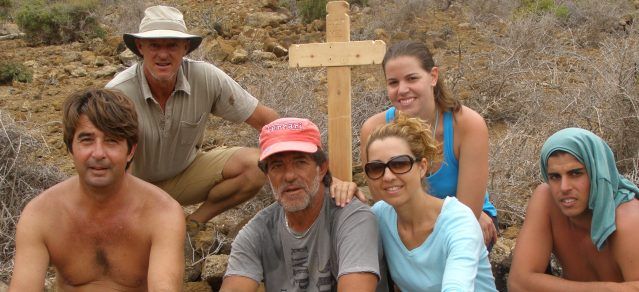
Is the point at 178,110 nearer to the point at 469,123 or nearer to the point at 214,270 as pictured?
the point at 214,270

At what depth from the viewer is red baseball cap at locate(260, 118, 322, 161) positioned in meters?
3.29

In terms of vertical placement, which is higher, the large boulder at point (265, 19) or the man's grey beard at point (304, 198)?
the large boulder at point (265, 19)

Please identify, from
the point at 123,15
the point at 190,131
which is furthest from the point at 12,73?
the point at 190,131

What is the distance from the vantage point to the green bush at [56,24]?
12.4m

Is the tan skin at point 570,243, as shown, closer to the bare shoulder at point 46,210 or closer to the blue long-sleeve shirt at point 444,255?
the blue long-sleeve shirt at point 444,255

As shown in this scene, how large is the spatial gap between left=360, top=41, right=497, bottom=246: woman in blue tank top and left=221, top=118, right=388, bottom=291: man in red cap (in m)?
0.53

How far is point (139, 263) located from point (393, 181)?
1.21 metres

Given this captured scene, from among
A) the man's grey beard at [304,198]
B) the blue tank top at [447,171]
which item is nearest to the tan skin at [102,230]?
the man's grey beard at [304,198]

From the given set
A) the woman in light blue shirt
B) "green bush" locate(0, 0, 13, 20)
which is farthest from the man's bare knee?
"green bush" locate(0, 0, 13, 20)

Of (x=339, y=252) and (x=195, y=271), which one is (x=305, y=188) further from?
(x=195, y=271)

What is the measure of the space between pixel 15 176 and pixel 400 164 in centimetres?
328

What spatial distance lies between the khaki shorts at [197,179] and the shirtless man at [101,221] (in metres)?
1.41

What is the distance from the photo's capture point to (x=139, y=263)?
3.53m

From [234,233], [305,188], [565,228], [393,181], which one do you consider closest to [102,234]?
[305,188]
